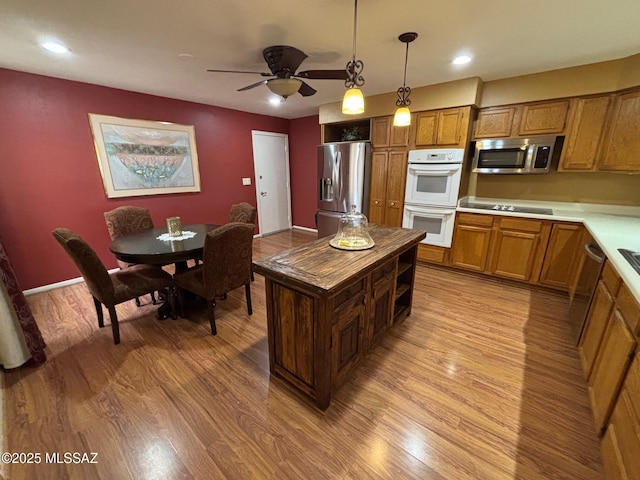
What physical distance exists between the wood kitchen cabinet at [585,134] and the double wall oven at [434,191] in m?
1.04

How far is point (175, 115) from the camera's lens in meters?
3.82

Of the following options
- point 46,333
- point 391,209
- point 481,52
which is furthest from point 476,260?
point 46,333

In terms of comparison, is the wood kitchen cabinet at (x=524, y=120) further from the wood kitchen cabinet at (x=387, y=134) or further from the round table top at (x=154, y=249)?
the round table top at (x=154, y=249)

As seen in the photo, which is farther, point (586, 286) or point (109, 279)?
point (586, 286)

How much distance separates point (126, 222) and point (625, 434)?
13.5 ft

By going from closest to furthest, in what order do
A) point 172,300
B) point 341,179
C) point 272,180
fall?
point 172,300 → point 341,179 → point 272,180

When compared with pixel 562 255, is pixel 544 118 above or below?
above

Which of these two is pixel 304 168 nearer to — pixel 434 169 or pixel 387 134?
pixel 387 134

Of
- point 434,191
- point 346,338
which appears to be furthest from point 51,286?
Answer: point 434,191

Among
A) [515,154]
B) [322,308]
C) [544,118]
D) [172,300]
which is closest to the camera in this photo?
[322,308]

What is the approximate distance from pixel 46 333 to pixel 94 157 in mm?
2119

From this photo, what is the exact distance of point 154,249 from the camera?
7.13 ft

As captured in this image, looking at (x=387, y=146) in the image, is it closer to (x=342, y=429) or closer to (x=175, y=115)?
(x=175, y=115)

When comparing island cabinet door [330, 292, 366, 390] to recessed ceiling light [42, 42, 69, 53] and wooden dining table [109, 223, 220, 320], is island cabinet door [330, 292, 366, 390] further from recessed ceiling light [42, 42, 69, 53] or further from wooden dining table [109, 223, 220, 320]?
recessed ceiling light [42, 42, 69, 53]
